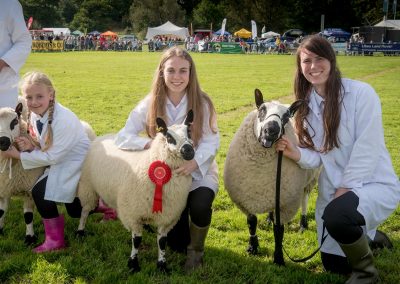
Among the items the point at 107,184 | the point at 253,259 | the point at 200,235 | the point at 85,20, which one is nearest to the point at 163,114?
the point at 107,184

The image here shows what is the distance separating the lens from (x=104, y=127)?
9195 mm

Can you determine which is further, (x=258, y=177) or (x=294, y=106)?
(x=258, y=177)

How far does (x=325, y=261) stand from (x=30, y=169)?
293cm

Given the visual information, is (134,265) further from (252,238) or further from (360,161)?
(360,161)

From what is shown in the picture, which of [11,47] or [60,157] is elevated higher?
[11,47]

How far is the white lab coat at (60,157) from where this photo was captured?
158 inches

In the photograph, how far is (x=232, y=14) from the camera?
78.9m

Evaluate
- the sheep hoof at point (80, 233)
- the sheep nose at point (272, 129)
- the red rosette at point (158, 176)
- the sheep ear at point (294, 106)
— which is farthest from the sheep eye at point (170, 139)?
the sheep hoof at point (80, 233)

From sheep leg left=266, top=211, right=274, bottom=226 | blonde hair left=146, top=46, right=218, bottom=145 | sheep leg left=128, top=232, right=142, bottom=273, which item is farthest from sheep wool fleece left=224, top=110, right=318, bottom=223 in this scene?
sheep leg left=128, top=232, right=142, bottom=273

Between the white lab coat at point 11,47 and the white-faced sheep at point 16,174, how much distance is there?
1.74ft

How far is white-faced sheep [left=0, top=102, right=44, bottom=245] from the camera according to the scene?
3963 millimetres

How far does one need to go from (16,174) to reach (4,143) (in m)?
0.47

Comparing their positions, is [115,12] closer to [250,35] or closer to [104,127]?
[250,35]

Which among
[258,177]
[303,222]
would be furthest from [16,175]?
[303,222]
